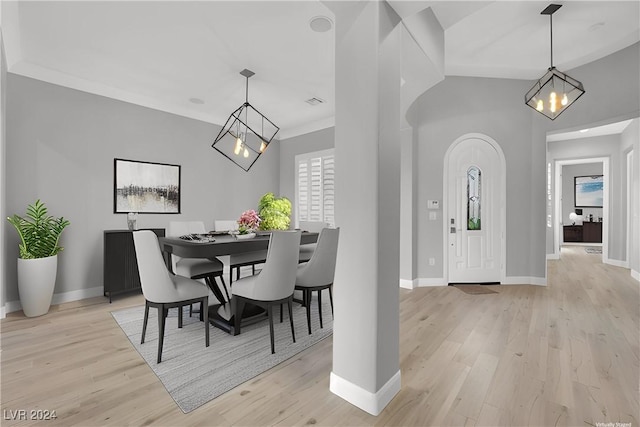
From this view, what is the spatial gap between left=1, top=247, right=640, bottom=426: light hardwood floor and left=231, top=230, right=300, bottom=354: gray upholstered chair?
505mm

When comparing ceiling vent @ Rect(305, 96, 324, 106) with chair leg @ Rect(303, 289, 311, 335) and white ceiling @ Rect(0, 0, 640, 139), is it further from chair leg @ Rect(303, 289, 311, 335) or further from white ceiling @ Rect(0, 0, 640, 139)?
chair leg @ Rect(303, 289, 311, 335)

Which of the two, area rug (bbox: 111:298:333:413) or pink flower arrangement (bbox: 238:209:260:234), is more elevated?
pink flower arrangement (bbox: 238:209:260:234)

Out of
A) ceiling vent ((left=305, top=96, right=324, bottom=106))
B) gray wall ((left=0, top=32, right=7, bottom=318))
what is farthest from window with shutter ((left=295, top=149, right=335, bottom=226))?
gray wall ((left=0, top=32, right=7, bottom=318))

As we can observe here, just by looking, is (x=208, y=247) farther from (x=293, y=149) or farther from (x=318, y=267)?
(x=293, y=149)

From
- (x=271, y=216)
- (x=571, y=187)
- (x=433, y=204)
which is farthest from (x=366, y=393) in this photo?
(x=571, y=187)

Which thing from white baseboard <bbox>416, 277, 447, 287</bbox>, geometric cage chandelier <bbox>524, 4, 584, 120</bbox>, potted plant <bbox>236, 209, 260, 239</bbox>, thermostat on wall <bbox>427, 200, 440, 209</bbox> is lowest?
white baseboard <bbox>416, 277, 447, 287</bbox>

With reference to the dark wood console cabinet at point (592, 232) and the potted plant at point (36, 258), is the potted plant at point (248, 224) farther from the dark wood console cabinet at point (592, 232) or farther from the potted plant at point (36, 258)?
the dark wood console cabinet at point (592, 232)

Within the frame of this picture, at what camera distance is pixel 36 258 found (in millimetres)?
3328

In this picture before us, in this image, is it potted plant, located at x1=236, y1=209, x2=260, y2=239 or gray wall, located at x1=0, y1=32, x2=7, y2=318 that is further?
potted plant, located at x1=236, y1=209, x2=260, y2=239

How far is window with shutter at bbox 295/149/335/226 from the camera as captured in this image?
584cm

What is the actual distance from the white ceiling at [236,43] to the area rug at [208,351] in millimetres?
2648

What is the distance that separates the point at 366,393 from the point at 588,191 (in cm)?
1252

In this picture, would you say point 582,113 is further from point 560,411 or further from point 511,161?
point 560,411

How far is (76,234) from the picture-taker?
3.94 metres
